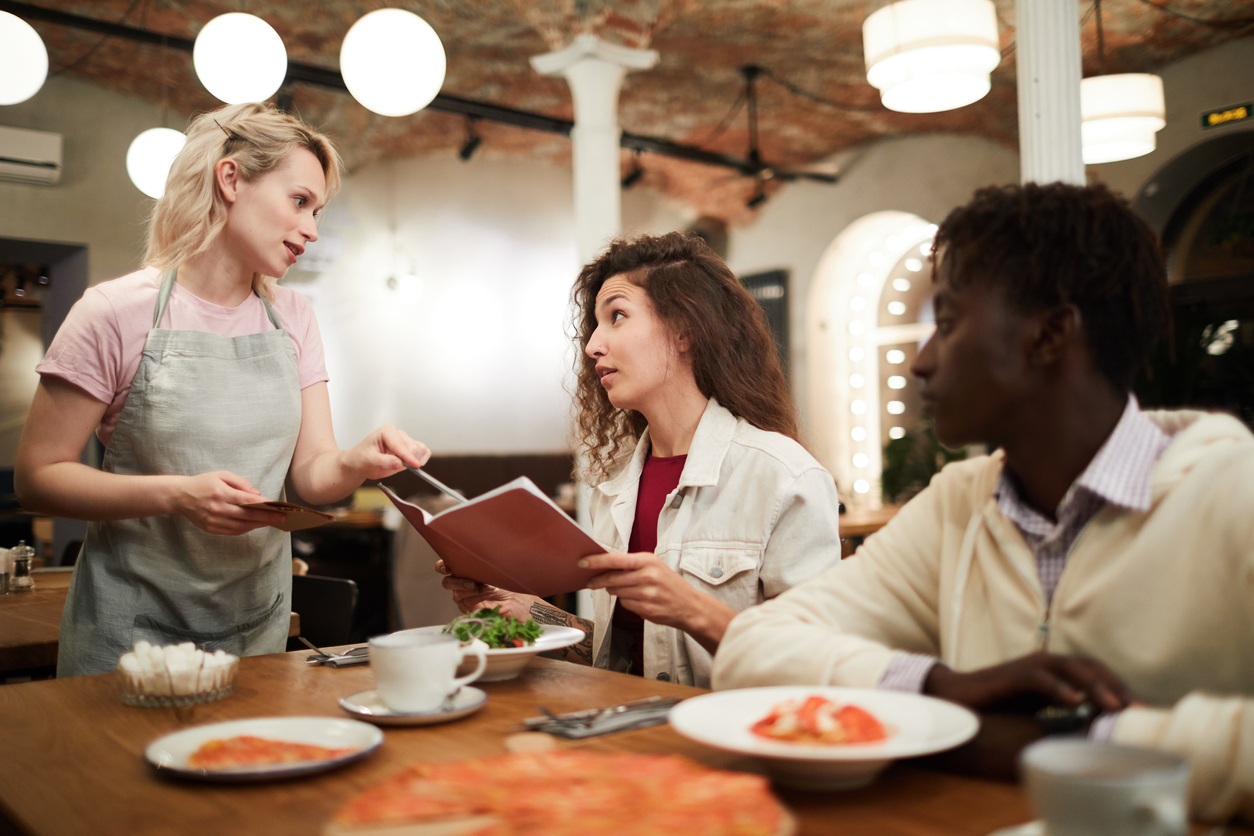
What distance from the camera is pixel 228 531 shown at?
169 cm

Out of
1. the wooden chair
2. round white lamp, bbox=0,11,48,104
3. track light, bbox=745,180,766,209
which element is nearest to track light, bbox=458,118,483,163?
track light, bbox=745,180,766,209

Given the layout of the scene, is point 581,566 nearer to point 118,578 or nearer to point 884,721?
point 884,721

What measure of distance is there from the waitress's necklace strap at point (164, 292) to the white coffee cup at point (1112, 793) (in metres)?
1.72

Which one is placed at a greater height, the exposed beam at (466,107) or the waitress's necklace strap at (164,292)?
the exposed beam at (466,107)

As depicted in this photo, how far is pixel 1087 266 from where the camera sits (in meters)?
1.10

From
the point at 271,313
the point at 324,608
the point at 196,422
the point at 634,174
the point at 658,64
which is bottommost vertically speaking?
the point at 324,608

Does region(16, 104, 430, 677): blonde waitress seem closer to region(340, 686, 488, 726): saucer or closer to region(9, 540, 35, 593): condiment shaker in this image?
region(340, 686, 488, 726): saucer

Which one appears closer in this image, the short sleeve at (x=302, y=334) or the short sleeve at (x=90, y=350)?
the short sleeve at (x=90, y=350)

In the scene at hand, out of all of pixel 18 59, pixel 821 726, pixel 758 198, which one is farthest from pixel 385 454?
pixel 758 198

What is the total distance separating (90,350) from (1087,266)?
5.45ft

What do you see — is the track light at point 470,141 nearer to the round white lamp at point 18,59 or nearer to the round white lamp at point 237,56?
the round white lamp at point 237,56

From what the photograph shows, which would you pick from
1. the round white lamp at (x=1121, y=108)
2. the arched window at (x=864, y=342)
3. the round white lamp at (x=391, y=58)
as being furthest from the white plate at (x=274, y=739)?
the arched window at (x=864, y=342)

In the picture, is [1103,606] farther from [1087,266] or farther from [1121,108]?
[1121,108]

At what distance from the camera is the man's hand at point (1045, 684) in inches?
35.4
